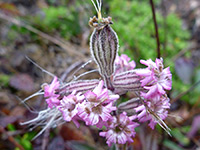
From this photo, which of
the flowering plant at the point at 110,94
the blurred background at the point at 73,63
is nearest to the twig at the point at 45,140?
the blurred background at the point at 73,63

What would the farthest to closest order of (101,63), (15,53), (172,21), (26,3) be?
(26,3)
(172,21)
(15,53)
(101,63)

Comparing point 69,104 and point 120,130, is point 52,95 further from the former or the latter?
point 120,130

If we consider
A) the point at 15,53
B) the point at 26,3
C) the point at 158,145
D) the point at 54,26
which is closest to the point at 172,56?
the point at 158,145

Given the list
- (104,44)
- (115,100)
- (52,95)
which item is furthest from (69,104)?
(104,44)

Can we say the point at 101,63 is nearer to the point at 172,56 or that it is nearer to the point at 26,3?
the point at 172,56

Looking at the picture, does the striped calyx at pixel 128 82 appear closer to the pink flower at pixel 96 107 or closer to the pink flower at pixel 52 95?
the pink flower at pixel 96 107

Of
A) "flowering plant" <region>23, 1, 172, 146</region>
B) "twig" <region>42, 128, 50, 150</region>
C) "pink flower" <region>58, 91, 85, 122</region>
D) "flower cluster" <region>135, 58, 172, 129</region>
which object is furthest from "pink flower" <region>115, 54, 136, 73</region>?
"twig" <region>42, 128, 50, 150</region>
